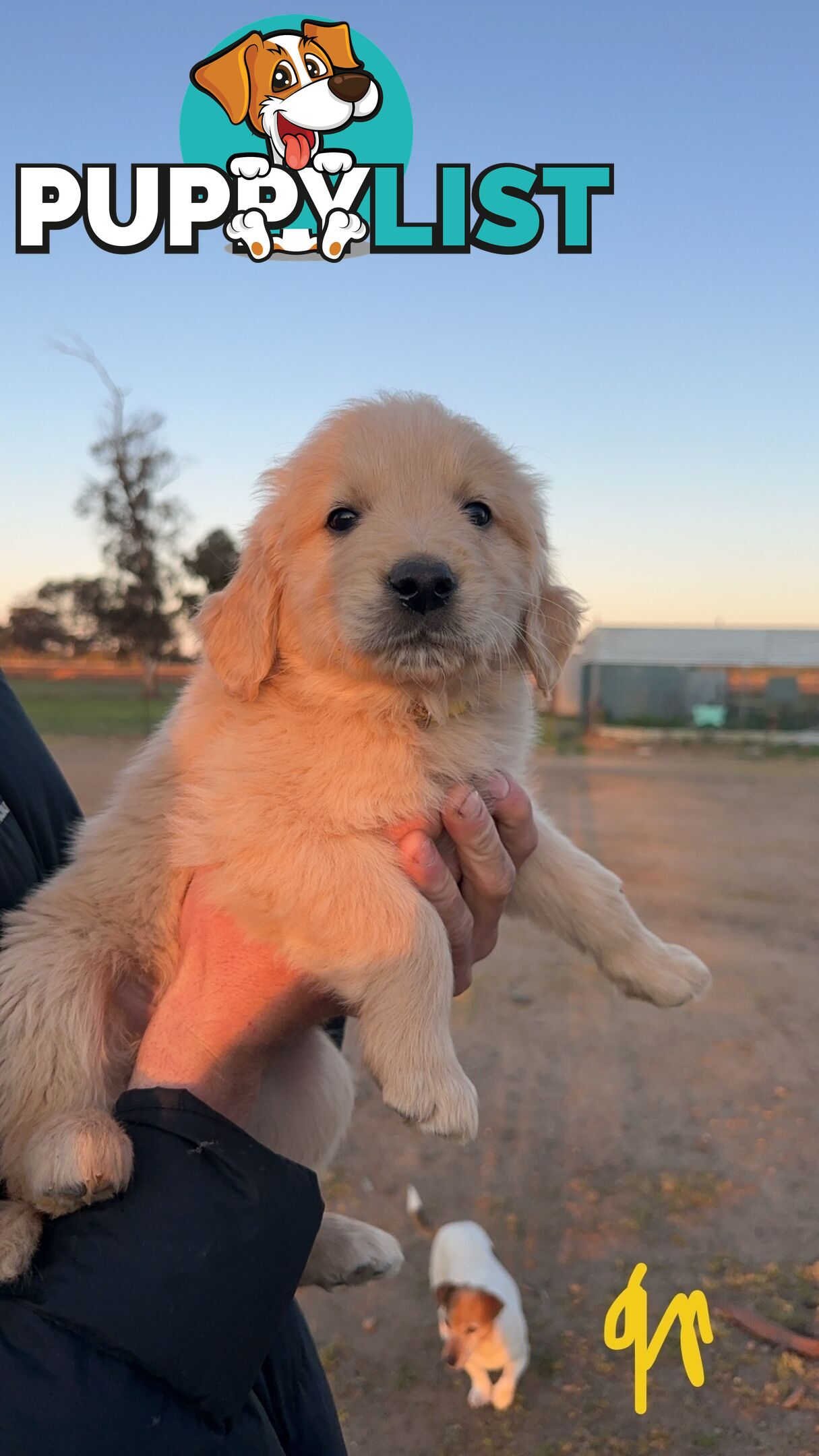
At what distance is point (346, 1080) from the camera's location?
8.96ft

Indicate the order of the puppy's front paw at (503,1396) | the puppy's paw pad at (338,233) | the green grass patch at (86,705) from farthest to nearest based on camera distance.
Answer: the green grass patch at (86,705) < the puppy's paw pad at (338,233) < the puppy's front paw at (503,1396)

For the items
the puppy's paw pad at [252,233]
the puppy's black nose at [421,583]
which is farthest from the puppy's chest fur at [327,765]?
the puppy's paw pad at [252,233]

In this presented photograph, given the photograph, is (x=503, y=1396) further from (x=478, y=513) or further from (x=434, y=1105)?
(x=478, y=513)

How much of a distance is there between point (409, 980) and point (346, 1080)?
2.72 ft

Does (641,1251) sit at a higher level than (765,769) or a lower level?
lower

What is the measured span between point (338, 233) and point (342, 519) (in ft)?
8.33

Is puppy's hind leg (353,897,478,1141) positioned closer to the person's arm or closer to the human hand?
the human hand

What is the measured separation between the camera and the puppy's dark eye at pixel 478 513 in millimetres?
2566

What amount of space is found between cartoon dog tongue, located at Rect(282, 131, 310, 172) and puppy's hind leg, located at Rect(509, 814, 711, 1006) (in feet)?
11.6

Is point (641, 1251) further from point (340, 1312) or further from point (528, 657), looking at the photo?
point (528, 657)

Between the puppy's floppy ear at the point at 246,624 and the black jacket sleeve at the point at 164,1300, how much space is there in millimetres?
1103

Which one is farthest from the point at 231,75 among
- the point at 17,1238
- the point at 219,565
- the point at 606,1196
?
the point at 606,1196

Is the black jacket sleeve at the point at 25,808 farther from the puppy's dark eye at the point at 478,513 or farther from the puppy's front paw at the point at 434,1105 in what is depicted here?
the puppy's dark eye at the point at 478,513

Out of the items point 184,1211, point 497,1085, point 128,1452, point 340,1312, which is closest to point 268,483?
point 184,1211
